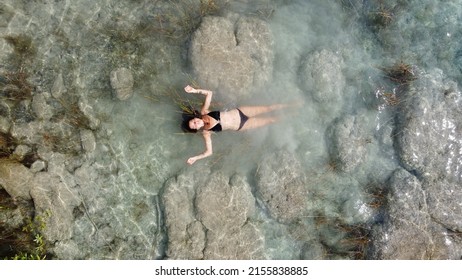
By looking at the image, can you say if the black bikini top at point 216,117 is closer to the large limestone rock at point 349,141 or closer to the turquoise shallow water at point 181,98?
the turquoise shallow water at point 181,98

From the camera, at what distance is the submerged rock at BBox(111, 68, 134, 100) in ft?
28.5

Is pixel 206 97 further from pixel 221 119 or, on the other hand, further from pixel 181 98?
pixel 181 98

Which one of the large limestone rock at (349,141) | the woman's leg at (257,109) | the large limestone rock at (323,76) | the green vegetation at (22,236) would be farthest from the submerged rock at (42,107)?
the large limestone rock at (349,141)

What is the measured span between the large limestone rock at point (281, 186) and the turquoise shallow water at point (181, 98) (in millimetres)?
249

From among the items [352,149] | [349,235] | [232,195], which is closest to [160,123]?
[232,195]

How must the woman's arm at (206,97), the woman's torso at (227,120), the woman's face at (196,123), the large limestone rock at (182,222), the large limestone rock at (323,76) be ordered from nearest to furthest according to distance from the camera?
the woman's face at (196,123), the woman's arm at (206,97), the woman's torso at (227,120), the large limestone rock at (182,222), the large limestone rock at (323,76)

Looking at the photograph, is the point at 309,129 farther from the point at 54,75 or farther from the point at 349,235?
the point at 54,75

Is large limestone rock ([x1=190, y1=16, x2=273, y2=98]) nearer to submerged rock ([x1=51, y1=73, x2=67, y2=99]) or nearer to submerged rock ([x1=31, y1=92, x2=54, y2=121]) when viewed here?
submerged rock ([x1=51, y1=73, x2=67, y2=99])

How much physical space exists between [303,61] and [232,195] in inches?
142

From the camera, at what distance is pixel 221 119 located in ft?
27.3

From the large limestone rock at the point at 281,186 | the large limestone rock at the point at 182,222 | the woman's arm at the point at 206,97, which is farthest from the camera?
the large limestone rock at the point at 281,186

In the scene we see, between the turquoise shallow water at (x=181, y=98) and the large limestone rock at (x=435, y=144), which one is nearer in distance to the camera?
the large limestone rock at (x=435, y=144)

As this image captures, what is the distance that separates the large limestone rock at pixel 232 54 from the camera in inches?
335

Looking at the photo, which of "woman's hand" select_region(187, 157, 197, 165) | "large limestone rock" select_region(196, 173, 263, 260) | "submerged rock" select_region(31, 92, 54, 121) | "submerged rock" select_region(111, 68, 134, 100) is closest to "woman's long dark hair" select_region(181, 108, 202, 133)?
"woman's hand" select_region(187, 157, 197, 165)
